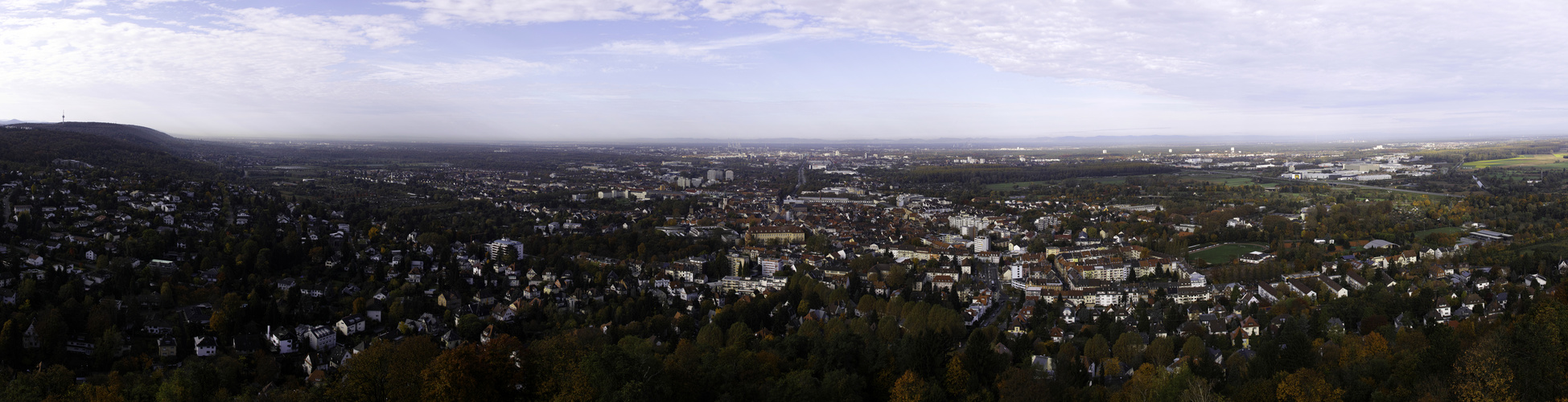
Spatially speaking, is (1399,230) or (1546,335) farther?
(1399,230)

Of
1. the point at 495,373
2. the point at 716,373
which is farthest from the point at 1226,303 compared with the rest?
the point at 495,373

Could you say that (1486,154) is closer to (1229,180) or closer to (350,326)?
(1229,180)

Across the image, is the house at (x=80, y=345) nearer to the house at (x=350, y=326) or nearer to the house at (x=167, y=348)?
the house at (x=167, y=348)

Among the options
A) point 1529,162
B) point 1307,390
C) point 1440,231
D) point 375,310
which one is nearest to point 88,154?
point 375,310

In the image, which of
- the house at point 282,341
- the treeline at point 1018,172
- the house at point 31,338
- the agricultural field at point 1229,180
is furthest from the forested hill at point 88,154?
the agricultural field at point 1229,180

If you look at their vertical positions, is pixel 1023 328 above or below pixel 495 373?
below

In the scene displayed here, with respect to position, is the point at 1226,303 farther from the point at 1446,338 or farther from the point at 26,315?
the point at 26,315

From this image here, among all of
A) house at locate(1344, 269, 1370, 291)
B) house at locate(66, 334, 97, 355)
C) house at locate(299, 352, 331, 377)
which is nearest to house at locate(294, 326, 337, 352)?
house at locate(299, 352, 331, 377)

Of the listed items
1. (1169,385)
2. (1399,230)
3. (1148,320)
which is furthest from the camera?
(1399,230)
